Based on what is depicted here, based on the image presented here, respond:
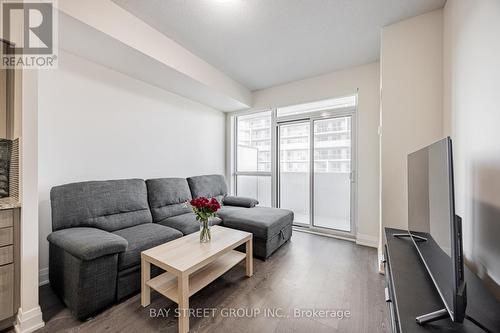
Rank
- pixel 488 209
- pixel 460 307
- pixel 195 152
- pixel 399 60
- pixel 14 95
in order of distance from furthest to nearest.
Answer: pixel 195 152
pixel 399 60
pixel 14 95
pixel 488 209
pixel 460 307

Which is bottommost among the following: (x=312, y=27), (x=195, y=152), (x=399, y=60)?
(x=195, y=152)

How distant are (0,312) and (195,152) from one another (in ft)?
9.06

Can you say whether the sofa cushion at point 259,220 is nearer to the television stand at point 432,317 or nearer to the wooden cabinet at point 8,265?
the television stand at point 432,317

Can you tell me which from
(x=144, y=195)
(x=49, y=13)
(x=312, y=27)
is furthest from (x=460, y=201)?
(x=49, y=13)

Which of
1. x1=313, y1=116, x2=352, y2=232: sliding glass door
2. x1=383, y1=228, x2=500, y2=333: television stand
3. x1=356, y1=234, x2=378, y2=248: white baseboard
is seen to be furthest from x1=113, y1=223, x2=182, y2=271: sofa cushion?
x1=356, y1=234, x2=378, y2=248: white baseboard

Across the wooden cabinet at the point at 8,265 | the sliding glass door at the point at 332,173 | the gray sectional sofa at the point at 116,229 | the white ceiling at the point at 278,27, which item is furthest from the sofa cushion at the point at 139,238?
the sliding glass door at the point at 332,173

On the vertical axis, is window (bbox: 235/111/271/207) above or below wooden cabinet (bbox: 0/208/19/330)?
above

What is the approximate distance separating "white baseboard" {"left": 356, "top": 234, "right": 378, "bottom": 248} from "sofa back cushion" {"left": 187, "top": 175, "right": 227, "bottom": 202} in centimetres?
229

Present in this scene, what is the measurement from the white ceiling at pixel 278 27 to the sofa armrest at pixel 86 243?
211 centimetres

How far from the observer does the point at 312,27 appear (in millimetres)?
2180

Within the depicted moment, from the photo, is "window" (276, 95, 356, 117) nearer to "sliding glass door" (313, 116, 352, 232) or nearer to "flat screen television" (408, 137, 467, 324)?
"sliding glass door" (313, 116, 352, 232)

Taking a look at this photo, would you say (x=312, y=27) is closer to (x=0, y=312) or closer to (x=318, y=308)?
(x=318, y=308)

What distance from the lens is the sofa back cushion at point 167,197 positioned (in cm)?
265

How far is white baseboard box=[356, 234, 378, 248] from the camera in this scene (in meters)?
2.91
